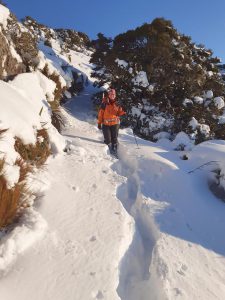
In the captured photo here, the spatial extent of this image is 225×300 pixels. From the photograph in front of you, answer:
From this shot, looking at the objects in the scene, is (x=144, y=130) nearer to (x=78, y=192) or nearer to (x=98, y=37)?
(x=98, y=37)

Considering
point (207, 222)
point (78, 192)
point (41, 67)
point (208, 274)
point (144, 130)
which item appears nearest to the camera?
point (208, 274)

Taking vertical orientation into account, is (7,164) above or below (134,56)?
below

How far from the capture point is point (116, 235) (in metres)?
4.37

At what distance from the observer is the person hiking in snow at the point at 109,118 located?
905cm

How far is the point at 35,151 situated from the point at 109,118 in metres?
3.82

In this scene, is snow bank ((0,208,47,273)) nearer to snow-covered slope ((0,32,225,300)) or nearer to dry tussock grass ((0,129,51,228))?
snow-covered slope ((0,32,225,300))

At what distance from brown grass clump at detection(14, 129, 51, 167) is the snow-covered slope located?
0.21 m

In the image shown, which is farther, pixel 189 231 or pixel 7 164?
pixel 189 231

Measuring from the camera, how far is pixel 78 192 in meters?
5.24

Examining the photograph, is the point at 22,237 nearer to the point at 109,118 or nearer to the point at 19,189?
the point at 19,189

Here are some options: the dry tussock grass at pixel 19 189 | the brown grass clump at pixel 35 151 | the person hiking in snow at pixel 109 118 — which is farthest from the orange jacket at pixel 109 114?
the dry tussock grass at pixel 19 189

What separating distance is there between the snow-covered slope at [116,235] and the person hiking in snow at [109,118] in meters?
1.46

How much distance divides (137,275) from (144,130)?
9.28 metres

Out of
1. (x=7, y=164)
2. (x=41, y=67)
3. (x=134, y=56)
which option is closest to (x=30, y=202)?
(x=7, y=164)
